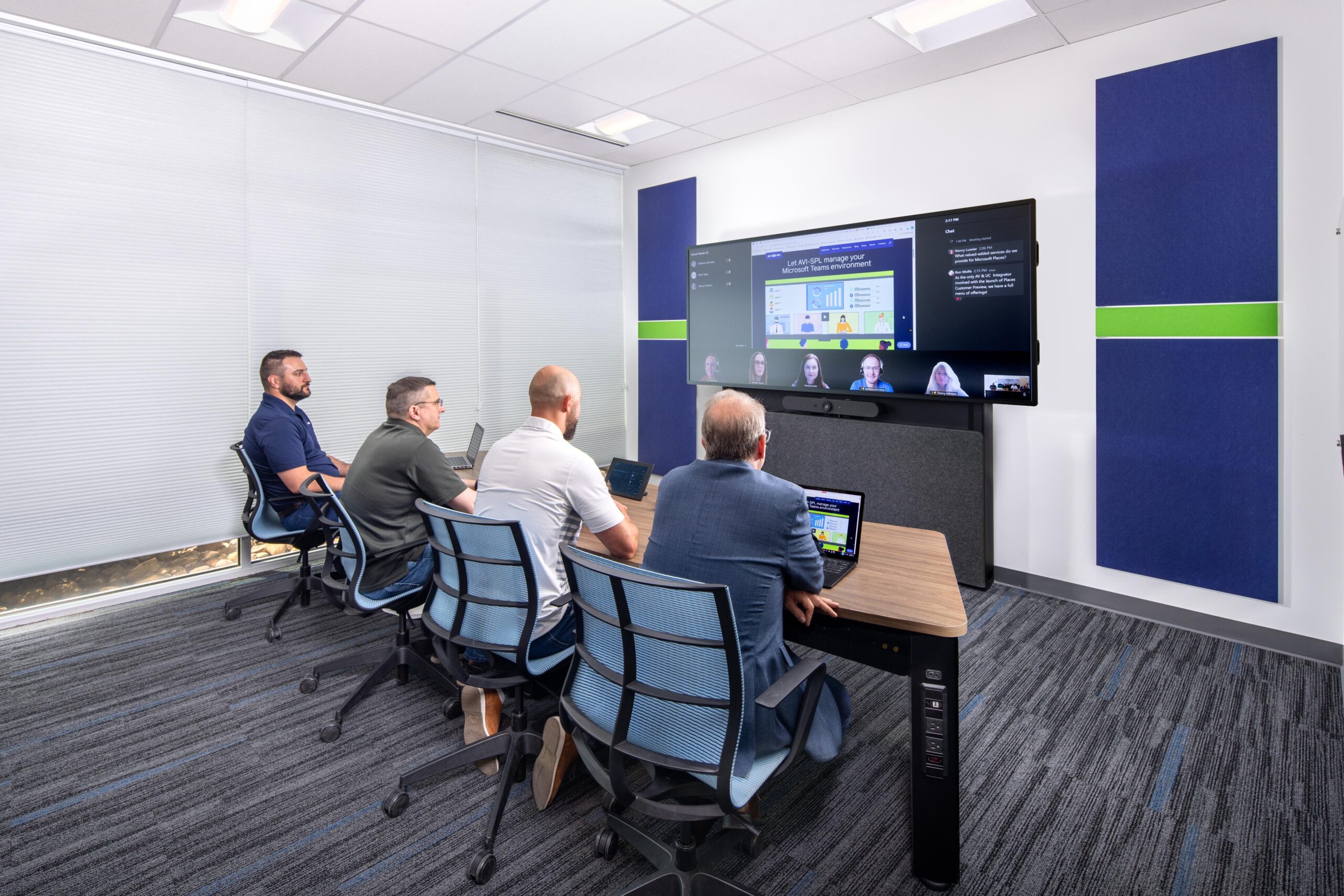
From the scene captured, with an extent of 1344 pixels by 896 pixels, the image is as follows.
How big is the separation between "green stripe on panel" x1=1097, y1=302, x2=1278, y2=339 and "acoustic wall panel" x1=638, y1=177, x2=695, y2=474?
299 centimetres

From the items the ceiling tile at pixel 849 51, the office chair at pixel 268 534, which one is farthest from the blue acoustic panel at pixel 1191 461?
the office chair at pixel 268 534

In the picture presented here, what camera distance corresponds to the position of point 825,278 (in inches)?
170

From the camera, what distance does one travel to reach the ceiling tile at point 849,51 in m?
3.45

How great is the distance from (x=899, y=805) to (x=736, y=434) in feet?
4.34

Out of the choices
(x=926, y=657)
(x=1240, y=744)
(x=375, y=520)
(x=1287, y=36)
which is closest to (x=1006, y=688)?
(x=1240, y=744)

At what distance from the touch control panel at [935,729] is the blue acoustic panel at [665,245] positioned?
4.27m

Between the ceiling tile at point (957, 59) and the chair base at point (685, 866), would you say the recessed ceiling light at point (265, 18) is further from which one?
the chair base at point (685, 866)

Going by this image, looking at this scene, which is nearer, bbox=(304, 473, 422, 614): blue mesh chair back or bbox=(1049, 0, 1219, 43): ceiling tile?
bbox=(304, 473, 422, 614): blue mesh chair back

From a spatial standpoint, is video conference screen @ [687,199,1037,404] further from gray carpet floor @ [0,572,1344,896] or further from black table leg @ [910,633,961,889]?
black table leg @ [910,633,961,889]

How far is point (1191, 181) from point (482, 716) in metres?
3.84

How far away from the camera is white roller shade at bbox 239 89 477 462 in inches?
166

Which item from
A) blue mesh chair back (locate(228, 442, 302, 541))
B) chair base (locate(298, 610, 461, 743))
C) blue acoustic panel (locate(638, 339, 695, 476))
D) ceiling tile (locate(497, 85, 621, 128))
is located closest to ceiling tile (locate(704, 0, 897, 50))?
ceiling tile (locate(497, 85, 621, 128))

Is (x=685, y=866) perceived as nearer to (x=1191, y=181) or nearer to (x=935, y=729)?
(x=935, y=729)

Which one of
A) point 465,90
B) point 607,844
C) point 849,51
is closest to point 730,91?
point 849,51
